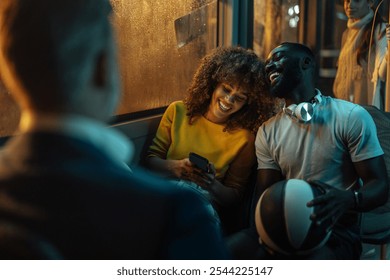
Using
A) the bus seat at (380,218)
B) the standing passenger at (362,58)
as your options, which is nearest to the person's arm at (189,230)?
the bus seat at (380,218)

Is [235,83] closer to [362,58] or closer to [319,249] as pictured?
[319,249]

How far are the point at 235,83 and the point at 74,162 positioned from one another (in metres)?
0.69

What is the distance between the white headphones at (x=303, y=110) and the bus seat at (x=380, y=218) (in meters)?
0.29

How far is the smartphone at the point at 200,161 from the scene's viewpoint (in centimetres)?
155

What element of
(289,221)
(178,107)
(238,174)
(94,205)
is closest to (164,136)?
(178,107)

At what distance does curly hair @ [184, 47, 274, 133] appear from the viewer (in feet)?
5.20

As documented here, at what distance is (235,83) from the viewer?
→ 63.7 inches

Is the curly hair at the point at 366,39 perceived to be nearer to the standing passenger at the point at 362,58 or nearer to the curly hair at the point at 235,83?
the standing passenger at the point at 362,58

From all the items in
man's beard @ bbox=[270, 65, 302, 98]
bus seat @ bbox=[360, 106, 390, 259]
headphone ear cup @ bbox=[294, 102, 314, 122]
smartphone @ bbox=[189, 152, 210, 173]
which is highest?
man's beard @ bbox=[270, 65, 302, 98]

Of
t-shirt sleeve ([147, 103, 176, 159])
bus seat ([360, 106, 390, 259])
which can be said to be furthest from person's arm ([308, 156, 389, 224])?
Answer: t-shirt sleeve ([147, 103, 176, 159])

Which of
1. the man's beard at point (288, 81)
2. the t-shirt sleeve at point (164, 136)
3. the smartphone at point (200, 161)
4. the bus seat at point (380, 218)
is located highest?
the man's beard at point (288, 81)

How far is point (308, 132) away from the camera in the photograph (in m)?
1.53

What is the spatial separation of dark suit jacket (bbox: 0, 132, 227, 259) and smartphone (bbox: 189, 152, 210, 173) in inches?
17.7

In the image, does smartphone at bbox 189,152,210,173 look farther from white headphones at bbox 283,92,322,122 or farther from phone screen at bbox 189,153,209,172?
white headphones at bbox 283,92,322,122
